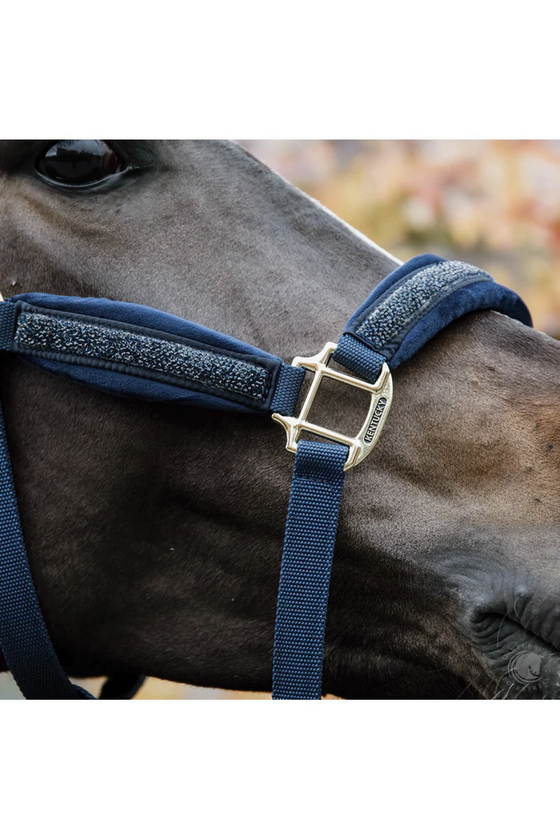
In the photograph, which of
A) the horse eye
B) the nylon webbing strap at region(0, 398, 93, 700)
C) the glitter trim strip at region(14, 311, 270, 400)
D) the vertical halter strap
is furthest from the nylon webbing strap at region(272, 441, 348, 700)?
the horse eye

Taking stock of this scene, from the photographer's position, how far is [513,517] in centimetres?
148

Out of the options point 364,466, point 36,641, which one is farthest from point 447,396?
point 36,641

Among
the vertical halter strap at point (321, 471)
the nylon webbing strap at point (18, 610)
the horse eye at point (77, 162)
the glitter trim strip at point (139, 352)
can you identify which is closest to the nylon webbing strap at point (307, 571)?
the vertical halter strap at point (321, 471)

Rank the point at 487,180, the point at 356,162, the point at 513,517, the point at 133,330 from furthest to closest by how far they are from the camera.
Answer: the point at 356,162
the point at 487,180
the point at 133,330
the point at 513,517

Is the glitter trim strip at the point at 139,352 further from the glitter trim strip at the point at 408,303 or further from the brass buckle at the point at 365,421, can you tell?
the glitter trim strip at the point at 408,303

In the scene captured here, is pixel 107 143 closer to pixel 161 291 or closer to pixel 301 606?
pixel 161 291

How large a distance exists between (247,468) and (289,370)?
8.0 inches

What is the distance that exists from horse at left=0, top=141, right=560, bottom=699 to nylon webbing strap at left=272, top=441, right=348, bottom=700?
5 centimetres

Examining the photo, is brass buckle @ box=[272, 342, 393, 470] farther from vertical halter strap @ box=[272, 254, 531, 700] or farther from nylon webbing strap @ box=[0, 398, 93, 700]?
nylon webbing strap @ box=[0, 398, 93, 700]

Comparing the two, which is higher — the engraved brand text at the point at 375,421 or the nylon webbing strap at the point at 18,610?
the engraved brand text at the point at 375,421

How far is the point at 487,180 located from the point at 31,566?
340 cm

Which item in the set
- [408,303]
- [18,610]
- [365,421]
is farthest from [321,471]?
[18,610]

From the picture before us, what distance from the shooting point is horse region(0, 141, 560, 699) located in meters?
1.50

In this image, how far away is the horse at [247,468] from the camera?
1499mm
